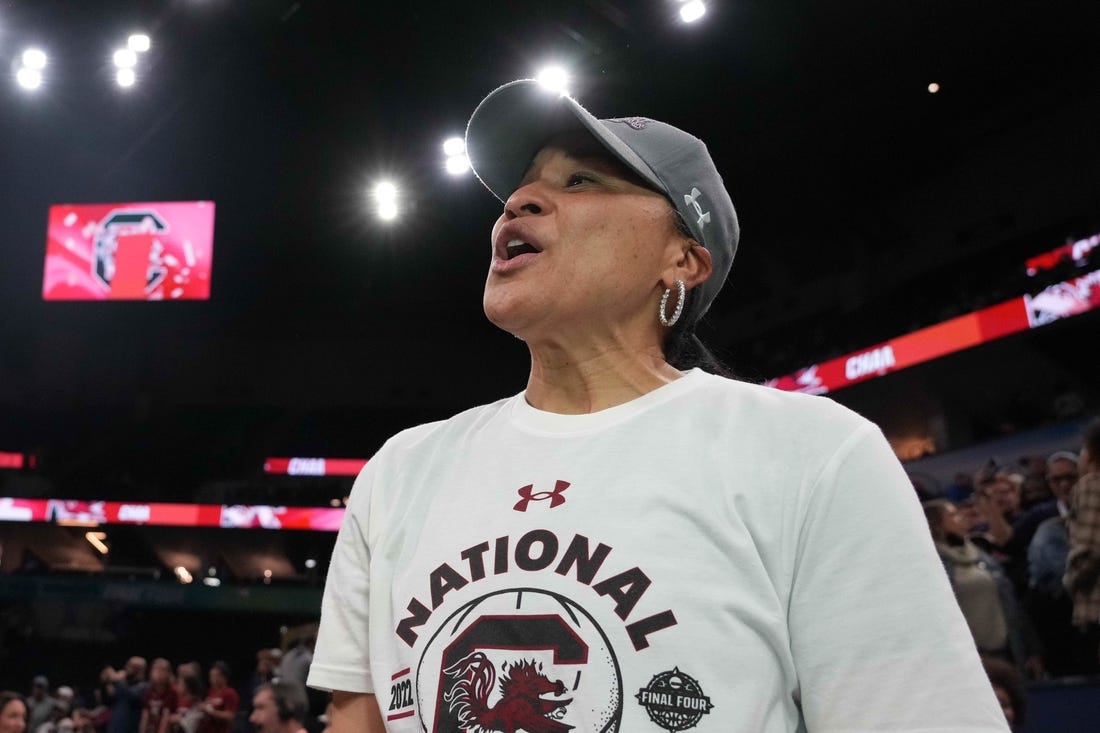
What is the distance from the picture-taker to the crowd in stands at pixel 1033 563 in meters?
3.21

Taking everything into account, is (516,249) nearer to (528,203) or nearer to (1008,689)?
(528,203)

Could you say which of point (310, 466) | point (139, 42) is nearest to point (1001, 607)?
point (139, 42)

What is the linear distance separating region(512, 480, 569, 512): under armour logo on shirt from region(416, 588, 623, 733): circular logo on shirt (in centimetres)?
10

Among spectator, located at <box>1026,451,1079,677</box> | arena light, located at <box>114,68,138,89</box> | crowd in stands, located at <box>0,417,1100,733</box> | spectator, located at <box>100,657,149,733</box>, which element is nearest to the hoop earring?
crowd in stands, located at <box>0,417,1100,733</box>

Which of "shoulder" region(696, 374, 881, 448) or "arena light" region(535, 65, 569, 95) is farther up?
"arena light" region(535, 65, 569, 95)

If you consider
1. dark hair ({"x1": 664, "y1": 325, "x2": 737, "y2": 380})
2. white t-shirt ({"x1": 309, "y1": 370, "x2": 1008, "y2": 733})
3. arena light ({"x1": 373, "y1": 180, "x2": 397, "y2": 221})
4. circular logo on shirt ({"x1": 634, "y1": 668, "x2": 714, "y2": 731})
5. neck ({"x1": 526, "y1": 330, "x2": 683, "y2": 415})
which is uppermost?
arena light ({"x1": 373, "y1": 180, "x2": 397, "y2": 221})

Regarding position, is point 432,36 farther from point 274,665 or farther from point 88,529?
point 88,529

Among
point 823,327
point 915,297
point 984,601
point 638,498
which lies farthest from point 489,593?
point 823,327

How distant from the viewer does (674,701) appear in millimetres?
870

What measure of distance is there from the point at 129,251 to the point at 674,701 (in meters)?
14.4

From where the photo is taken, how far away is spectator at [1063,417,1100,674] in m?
3.10

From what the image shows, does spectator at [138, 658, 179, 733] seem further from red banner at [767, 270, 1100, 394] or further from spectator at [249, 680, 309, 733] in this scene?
red banner at [767, 270, 1100, 394]

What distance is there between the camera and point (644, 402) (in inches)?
43.7

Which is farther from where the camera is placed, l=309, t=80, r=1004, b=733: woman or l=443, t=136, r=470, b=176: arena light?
l=443, t=136, r=470, b=176: arena light
